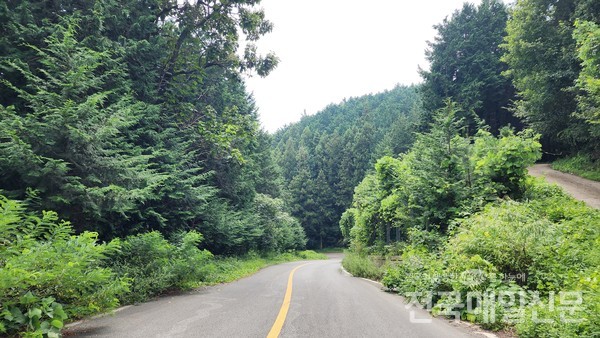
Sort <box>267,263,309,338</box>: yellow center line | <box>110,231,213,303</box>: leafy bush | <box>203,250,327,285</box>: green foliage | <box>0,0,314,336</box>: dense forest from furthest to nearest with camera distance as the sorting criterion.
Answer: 1. <box>203,250,327,285</box>: green foliage
2. <box>110,231,213,303</box>: leafy bush
3. <box>0,0,314,336</box>: dense forest
4. <box>267,263,309,338</box>: yellow center line

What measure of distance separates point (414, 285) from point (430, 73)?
30.1 meters

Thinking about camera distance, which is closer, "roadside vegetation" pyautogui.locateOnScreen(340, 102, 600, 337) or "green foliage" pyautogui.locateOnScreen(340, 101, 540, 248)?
"roadside vegetation" pyautogui.locateOnScreen(340, 102, 600, 337)

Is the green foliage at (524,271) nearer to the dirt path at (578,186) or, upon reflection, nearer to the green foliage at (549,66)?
the dirt path at (578,186)

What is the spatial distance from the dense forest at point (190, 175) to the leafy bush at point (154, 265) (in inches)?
2.2

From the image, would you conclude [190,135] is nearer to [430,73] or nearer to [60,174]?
[60,174]

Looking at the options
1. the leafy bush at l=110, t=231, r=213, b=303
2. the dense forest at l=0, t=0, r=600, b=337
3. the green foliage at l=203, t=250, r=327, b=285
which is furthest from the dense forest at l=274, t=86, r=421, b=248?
the leafy bush at l=110, t=231, r=213, b=303

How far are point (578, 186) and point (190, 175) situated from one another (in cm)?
1797

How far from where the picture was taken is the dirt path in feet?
40.0

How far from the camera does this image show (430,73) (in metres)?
33.0

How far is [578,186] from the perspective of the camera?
14.9 m

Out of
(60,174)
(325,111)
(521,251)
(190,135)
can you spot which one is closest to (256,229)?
(190,135)

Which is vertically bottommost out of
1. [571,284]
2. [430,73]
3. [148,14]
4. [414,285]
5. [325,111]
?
[414,285]

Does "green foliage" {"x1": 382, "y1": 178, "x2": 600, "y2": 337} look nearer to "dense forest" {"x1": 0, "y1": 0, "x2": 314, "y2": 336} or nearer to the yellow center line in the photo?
the yellow center line

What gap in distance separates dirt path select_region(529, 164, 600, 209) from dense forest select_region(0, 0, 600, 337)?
1.93 m
